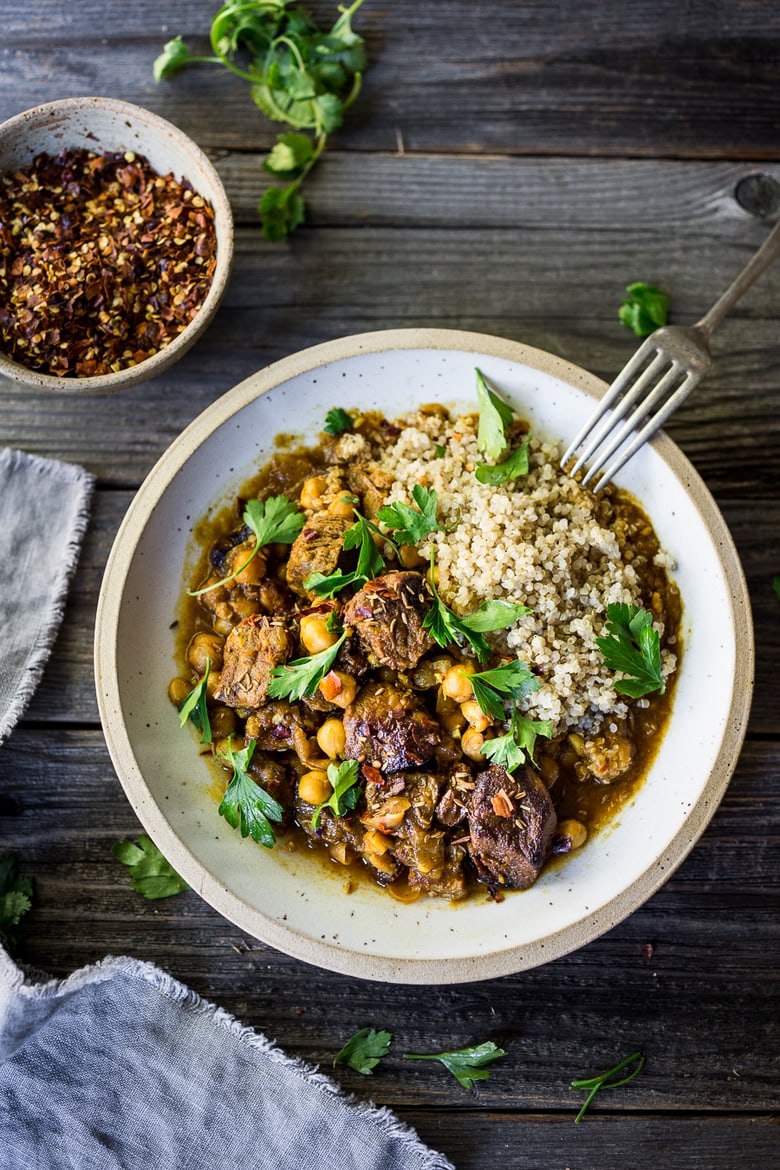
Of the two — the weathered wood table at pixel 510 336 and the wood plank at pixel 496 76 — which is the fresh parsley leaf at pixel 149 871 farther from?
the wood plank at pixel 496 76

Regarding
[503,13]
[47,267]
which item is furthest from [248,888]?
[503,13]

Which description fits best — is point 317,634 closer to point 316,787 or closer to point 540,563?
point 316,787

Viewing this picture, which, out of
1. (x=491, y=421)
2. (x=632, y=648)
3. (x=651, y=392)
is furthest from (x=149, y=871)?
(x=651, y=392)

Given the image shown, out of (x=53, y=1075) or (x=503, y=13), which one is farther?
(x=503, y=13)

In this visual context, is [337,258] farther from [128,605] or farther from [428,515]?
[128,605]

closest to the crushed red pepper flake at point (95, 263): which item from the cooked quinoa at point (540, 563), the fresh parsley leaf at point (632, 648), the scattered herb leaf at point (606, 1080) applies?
the cooked quinoa at point (540, 563)

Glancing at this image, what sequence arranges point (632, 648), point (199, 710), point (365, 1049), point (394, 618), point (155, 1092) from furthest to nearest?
point (365, 1049) < point (155, 1092) < point (199, 710) < point (632, 648) < point (394, 618)

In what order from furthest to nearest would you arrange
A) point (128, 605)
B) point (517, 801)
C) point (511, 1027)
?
point (511, 1027)
point (128, 605)
point (517, 801)
